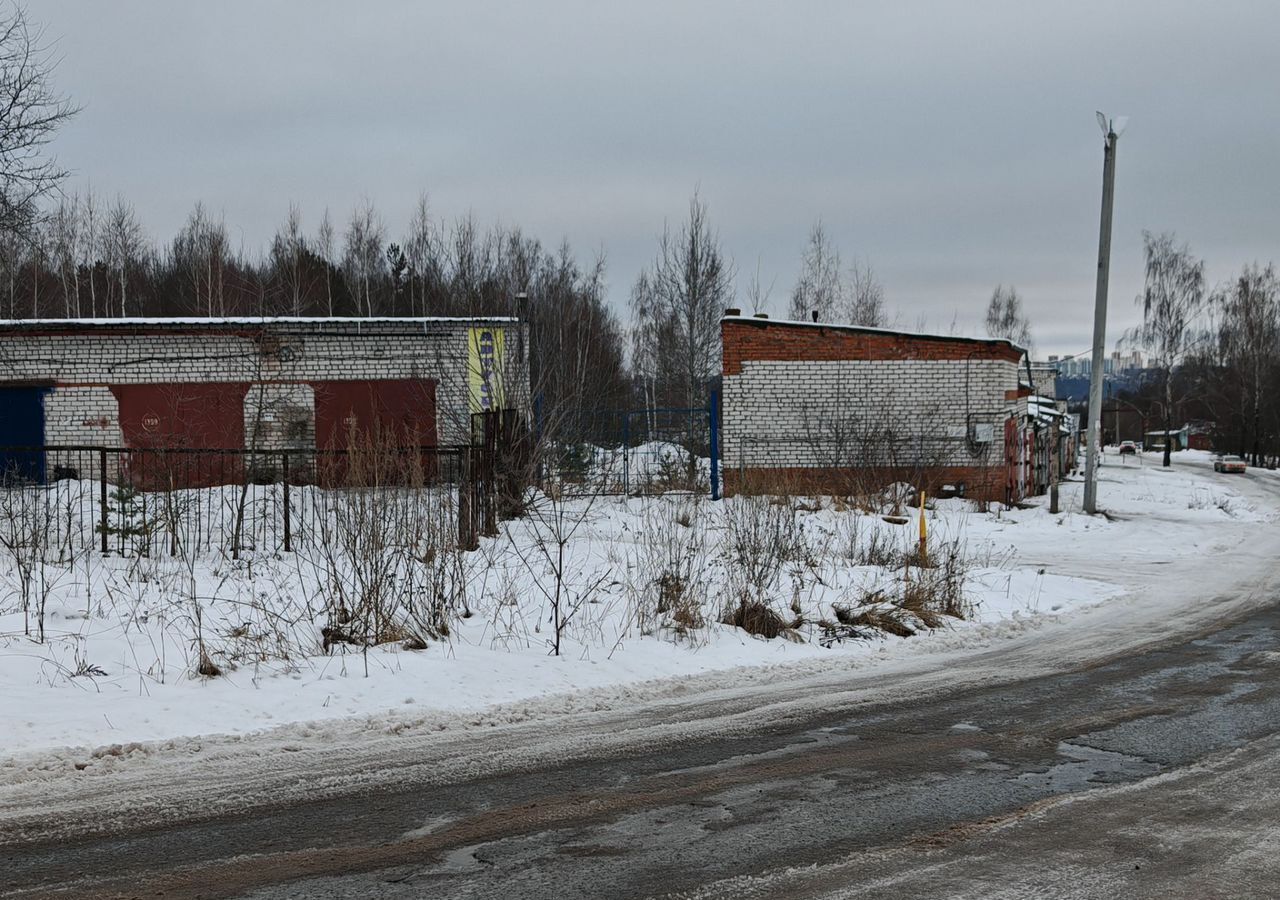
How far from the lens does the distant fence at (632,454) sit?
18.9 m

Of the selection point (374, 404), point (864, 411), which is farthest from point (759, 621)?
point (374, 404)

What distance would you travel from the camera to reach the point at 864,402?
72.8 ft

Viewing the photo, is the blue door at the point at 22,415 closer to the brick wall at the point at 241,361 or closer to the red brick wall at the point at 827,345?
the brick wall at the point at 241,361

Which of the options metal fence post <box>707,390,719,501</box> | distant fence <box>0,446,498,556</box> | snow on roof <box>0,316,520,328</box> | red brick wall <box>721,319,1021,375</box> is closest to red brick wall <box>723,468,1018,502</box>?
metal fence post <box>707,390,719,501</box>

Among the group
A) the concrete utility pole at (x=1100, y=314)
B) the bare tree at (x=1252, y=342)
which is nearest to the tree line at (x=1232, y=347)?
the bare tree at (x=1252, y=342)

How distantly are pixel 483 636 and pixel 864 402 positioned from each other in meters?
15.6

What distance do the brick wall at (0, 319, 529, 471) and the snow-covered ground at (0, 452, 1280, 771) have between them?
338 inches

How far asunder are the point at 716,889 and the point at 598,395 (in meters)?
23.6

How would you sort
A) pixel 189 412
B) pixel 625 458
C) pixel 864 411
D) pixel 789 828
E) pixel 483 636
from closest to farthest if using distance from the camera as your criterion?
pixel 789 828 < pixel 483 636 < pixel 625 458 < pixel 189 412 < pixel 864 411

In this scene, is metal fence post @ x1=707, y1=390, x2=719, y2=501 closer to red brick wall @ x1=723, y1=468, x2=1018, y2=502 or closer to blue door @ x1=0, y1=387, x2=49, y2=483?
red brick wall @ x1=723, y1=468, x2=1018, y2=502

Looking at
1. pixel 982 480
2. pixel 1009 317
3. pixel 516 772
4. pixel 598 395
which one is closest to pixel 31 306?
pixel 598 395

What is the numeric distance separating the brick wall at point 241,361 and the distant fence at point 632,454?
9.72ft

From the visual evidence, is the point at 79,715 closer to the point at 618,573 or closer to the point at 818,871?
the point at 818,871

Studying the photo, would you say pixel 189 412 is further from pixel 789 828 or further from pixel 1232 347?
pixel 1232 347
